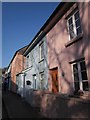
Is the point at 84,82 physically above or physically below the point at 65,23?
below

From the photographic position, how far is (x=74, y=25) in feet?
24.1

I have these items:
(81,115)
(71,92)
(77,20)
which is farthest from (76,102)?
(77,20)

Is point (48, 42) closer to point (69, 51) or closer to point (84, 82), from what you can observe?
point (69, 51)

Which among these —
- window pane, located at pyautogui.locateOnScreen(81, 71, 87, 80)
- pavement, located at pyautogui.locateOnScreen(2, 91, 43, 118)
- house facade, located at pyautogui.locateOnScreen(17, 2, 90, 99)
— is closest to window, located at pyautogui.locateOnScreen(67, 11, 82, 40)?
house facade, located at pyautogui.locateOnScreen(17, 2, 90, 99)

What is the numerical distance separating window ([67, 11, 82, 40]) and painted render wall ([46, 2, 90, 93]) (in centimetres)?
34

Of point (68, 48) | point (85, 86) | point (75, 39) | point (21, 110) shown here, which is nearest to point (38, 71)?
point (21, 110)

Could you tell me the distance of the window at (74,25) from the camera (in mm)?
7079

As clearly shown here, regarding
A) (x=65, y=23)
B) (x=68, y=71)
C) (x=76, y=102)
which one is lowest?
(x=76, y=102)

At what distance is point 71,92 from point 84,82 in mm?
972

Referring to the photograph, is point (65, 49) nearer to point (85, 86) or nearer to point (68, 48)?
point (68, 48)

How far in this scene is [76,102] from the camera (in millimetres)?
4305

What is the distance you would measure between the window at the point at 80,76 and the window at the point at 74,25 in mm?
1574

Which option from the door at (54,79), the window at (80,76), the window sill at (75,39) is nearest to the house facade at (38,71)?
Answer: the door at (54,79)

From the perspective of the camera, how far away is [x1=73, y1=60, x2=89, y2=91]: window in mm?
6324
